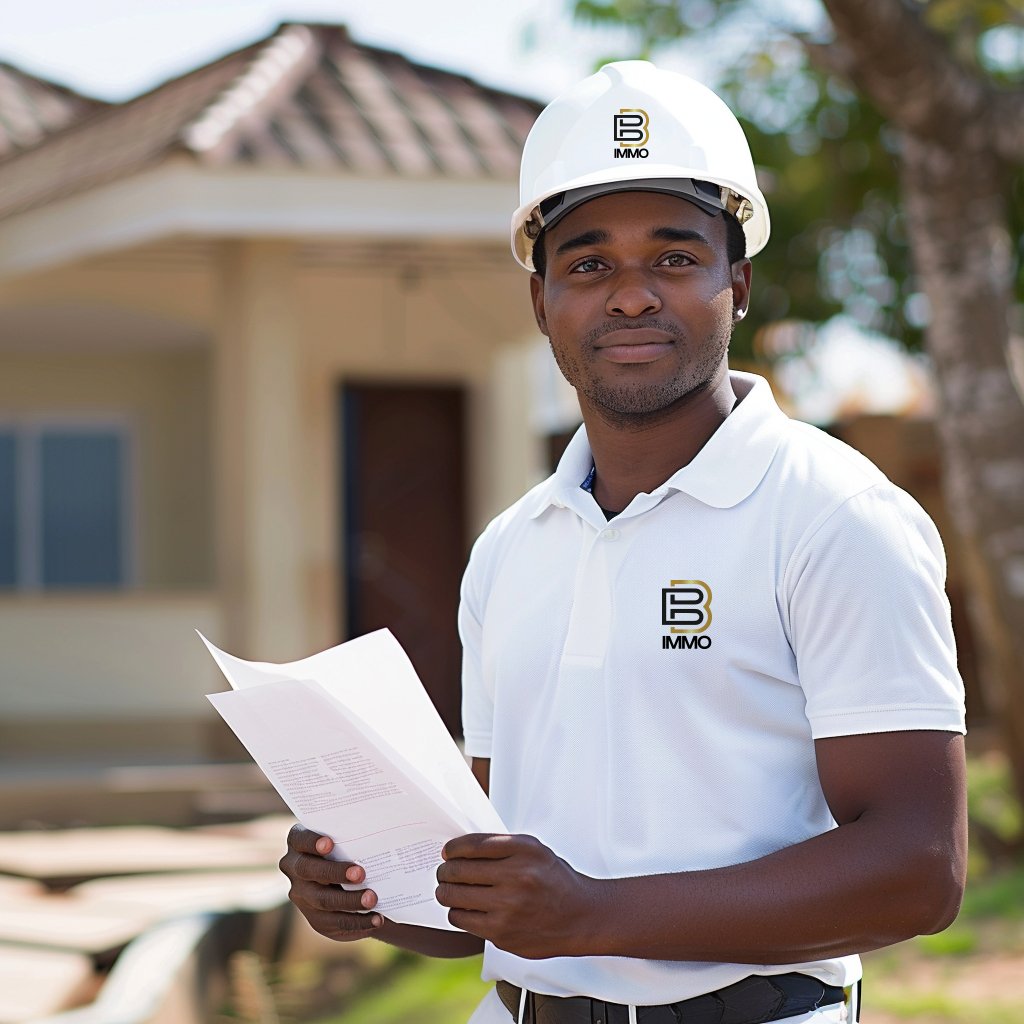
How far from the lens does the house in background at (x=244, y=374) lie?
384 inches

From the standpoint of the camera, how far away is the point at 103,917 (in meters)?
6.98

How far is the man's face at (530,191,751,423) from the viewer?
217 centimetres

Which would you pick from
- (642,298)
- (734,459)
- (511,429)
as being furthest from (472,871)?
(511,429)

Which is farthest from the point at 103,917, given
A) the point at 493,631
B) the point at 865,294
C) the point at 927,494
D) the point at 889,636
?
the point at 865,294

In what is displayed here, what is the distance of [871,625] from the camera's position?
76.5 inches

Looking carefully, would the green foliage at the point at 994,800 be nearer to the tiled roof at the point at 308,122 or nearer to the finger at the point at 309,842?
the tiled roof at the point at 308,122

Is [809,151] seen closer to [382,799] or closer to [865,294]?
[865,294]

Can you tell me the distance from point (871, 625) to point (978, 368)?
7016 millimetres

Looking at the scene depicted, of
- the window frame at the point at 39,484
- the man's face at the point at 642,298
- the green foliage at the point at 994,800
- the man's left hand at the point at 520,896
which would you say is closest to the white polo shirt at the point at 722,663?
the man's face at the point at 642,298

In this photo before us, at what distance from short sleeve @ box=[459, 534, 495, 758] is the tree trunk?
6.49 metres

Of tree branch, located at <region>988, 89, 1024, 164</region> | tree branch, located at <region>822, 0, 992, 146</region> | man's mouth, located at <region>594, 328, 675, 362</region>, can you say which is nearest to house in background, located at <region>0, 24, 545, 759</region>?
tree branch, located at <region>822, 0, 992, 146</region>

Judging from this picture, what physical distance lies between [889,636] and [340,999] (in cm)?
556

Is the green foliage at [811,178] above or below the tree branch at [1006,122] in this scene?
above

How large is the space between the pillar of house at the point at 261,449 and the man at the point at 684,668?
7.87 meters
